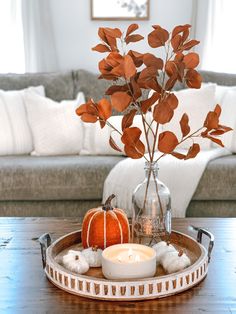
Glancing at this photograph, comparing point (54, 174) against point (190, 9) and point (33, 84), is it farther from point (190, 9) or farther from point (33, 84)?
point (190, 9)

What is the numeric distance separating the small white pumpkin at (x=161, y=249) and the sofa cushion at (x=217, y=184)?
1322mm

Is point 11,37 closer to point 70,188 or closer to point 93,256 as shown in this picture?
point 70,188

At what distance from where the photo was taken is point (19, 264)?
146cm

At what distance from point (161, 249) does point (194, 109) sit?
69.5 inches

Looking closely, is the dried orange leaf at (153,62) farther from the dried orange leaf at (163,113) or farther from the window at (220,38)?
the window at (220,38)

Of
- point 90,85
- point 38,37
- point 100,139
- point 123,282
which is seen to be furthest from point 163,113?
point 38,37

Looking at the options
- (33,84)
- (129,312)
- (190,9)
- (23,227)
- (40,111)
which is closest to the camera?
(129,312)

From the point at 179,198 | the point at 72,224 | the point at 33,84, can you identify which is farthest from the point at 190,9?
the point at 72,224

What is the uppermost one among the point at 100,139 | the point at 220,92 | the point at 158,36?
the point at 158,36

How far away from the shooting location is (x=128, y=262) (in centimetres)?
127

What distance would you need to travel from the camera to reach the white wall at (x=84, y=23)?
3.89m

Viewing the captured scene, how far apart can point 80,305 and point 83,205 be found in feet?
5.21

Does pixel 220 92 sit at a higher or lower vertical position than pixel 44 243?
higher

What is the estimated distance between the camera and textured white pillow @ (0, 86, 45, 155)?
10.2 feet
